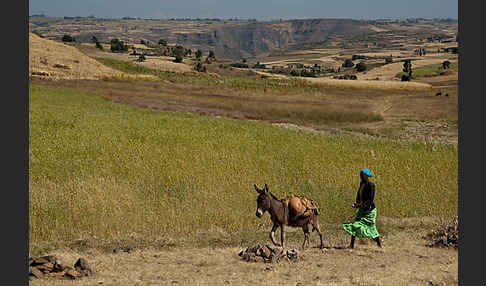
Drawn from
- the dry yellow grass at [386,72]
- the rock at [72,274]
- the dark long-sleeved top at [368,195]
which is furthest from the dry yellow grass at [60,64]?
the dry yellow grass at [386,72]

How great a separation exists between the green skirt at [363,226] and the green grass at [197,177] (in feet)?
10.9

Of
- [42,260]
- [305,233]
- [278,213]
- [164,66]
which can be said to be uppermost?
[164,66]

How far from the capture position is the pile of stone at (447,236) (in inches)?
517

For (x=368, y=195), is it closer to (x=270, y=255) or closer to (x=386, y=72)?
(x=270, y=255)

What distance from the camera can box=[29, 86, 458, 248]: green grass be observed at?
14.5 m

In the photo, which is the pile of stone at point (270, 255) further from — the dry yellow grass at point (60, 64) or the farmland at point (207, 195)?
the dry yellow grass at point (60, 64)

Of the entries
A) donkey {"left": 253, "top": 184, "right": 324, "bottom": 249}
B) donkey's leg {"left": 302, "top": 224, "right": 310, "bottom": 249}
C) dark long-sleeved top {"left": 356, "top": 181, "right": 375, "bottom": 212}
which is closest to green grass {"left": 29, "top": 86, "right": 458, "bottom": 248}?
donkey's leg {"left": 302, "top": 224, "right": 310, "bottom": 249}

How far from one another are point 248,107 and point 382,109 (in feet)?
58.8

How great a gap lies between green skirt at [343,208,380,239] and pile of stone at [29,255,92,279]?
6.78m

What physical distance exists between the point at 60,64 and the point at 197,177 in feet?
234

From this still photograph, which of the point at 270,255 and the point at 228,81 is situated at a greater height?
the point at 228,81

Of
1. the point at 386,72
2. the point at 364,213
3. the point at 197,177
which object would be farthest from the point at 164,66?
the point at 364,213

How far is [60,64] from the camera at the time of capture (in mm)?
80562

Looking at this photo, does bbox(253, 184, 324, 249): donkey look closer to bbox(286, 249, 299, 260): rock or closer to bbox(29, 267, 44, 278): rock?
bbox(286, 249, 299, 260): rock
